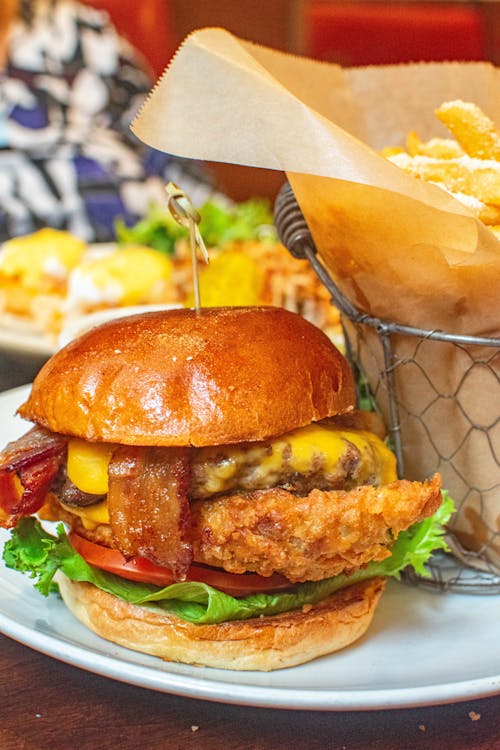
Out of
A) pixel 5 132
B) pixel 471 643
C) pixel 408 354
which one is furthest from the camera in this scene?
pixel 5 132

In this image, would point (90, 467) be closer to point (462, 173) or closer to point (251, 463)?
point (251, 463)

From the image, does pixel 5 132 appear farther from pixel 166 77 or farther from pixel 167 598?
pixel 167 598

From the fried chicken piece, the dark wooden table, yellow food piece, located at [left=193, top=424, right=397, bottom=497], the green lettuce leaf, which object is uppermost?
yellow food piece, located at [left=193, top=424, right=397, bottom=497]

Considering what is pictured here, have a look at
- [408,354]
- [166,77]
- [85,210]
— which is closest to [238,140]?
[166,77]

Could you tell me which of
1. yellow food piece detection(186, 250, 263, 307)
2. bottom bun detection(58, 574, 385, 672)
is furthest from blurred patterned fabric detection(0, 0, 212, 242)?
bottom bun detection(58, 574, 385, 672)

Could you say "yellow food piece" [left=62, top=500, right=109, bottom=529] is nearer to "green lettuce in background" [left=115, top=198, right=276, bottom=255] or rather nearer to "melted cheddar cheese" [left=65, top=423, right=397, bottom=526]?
"melted cheddar cheese" [left=65, top=423, right=397, bottom=526]

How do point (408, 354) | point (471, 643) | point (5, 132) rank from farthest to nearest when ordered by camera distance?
point (5, 132)
point (408, 354)
point (471, 643)

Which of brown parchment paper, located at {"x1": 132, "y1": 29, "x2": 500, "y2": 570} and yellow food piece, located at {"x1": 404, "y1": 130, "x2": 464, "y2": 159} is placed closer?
brown parchment paper, located at {"x1": 132, "y1": 29, "x2": 500, "y2": 570}
